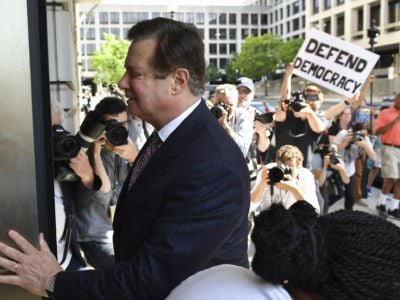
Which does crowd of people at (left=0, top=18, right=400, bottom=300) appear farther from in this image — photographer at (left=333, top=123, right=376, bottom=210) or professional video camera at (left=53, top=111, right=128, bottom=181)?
photographer at (left=333, top=123, right=376, bottom=210)

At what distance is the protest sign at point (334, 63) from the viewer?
6449 millimetres

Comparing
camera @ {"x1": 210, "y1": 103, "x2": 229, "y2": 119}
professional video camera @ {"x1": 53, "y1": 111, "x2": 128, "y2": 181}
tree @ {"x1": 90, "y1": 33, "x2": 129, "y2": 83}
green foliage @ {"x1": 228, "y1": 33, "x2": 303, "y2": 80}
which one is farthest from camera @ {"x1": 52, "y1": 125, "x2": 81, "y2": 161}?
green foliage @ {"x1": 228, "y1": 33, "x2": 303, "y2": 80}

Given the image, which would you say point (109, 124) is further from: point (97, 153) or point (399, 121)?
point (399, 121)

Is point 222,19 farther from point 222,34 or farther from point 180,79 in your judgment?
point 180,79

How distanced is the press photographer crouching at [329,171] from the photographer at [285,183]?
1.23 m

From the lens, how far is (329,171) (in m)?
6.26

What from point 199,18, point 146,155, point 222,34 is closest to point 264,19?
point 222,34

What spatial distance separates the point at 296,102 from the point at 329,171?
3.87ft

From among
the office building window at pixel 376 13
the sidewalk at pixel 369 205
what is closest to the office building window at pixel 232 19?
the office building window at pixel 376 13

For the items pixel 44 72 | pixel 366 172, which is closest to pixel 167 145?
pixel 44 72

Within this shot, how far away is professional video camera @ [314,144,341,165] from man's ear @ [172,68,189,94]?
456cm

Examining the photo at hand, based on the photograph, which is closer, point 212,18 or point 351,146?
point 351,146

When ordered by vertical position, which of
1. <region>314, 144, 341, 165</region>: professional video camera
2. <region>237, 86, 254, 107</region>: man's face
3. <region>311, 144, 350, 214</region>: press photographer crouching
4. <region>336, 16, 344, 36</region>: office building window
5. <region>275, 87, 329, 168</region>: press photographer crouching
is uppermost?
<region>336, 16, 344, 36</region>: office building window

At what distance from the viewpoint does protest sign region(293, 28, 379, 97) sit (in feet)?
21.2
